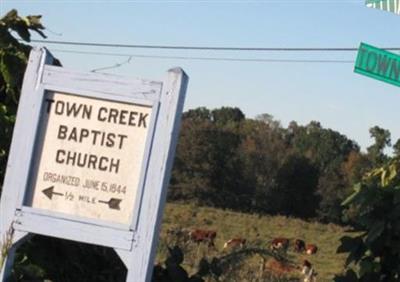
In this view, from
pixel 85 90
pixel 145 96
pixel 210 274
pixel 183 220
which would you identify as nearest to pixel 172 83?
pixel 145 96

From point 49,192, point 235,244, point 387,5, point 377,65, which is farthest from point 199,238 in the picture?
point 49,192

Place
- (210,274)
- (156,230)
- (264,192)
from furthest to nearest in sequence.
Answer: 1. (264,192)
2. (210,274)
3. (156,230)

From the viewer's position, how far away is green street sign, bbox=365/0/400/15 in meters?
5.55

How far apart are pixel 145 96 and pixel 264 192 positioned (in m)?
59.2

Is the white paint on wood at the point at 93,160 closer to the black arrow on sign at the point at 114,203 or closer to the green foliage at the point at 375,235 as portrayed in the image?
the black arrow on sign at the point at 114,203

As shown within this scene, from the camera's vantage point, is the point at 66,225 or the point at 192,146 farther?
the point at 192,146

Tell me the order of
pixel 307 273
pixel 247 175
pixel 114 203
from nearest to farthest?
pixel 114 203 → pixel 307 273 → pixel 247 175

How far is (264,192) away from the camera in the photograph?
204ft

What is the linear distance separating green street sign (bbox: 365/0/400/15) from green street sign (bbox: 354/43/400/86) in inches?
25.5

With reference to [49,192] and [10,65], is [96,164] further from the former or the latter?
[10,65]

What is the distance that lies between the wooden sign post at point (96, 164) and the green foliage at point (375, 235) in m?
1.79

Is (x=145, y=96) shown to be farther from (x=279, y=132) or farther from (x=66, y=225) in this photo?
(x=279, y=132)

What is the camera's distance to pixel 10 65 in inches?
185

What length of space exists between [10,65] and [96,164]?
1660mm
